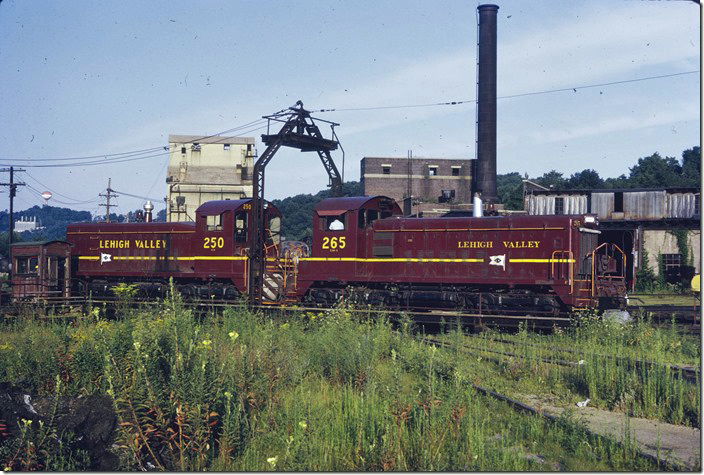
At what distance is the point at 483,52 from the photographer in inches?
1871

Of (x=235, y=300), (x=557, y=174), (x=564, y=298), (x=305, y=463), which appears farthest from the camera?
(x=557, y=174)

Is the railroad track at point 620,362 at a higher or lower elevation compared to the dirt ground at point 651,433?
higher

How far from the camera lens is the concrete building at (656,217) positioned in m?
38.9

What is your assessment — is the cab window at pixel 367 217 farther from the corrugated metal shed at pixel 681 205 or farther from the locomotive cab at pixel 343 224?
the corrugated metal shed at pixel 681 205

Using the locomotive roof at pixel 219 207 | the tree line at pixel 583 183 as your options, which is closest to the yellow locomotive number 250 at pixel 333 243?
the locomotive roof at pixel 219 207

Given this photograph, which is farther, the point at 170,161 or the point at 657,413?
the point at 170,161

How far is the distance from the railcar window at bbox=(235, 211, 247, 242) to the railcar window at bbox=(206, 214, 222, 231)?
62cm

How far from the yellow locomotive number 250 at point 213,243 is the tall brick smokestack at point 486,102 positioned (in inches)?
1098

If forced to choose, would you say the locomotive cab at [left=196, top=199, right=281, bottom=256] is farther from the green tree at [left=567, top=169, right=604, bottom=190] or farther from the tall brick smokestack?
the green tree at [left=567, top=169, right=604, bottom=190]

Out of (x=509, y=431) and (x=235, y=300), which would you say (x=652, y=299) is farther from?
(x=509, y=431)

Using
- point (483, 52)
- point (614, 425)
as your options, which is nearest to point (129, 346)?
point (614, 425)

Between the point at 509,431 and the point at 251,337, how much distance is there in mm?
5355

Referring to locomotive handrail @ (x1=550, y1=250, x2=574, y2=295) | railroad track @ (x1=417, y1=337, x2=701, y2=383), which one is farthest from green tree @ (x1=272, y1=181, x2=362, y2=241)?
railroad track @ (x1=417, y1=337, x2=701, y2=383)

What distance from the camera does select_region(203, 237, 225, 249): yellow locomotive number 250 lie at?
23.3m
